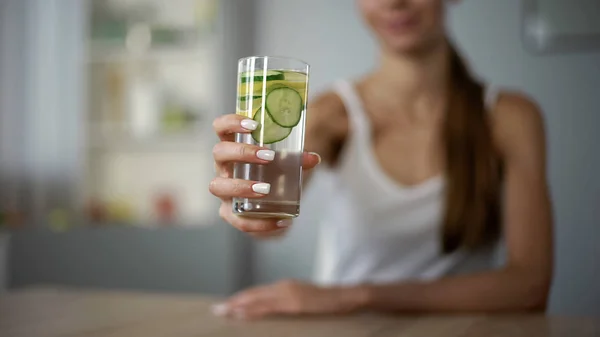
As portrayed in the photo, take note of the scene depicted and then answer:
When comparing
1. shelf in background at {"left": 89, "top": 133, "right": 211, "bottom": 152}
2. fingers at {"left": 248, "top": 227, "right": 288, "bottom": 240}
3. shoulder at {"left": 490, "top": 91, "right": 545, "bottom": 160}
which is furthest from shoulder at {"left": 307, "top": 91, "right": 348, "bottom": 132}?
shelf in background at {"left": 89, "top": 133, "right": 211, "bottom": 152}

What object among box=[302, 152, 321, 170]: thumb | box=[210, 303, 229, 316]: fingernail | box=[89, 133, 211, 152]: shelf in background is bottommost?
box=[210, 303, 229, 316]: fingernail

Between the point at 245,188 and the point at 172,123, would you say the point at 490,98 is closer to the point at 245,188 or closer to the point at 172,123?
the point at 245,188

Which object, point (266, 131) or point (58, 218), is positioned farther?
point (58, 218)

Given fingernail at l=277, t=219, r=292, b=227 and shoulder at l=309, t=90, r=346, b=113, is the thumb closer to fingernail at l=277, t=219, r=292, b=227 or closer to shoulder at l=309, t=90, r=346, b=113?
fingernail at l=277, t=219, r=292, b=227

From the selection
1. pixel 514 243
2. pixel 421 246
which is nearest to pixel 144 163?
pixel 421 246

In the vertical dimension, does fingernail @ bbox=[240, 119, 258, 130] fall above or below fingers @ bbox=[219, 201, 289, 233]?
above

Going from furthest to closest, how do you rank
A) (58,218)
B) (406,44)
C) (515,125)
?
(58,218) < (406,44) < (515,125)

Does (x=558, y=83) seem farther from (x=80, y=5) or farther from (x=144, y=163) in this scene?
(x=80, y=5)

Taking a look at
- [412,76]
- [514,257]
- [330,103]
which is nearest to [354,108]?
[330,103]

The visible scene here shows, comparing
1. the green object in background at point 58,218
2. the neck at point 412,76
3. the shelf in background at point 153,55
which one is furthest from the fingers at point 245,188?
the green object in background at point 58,218
